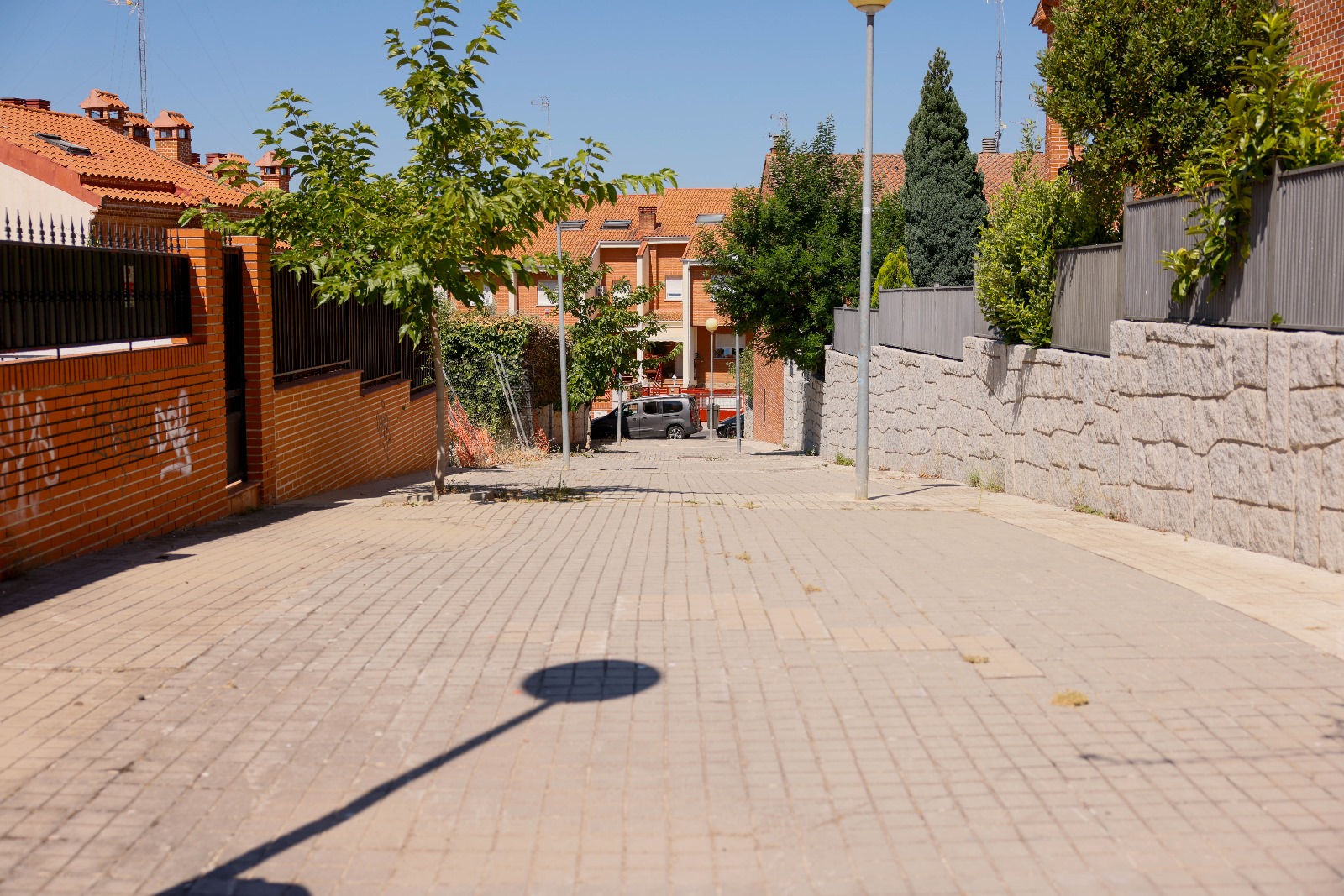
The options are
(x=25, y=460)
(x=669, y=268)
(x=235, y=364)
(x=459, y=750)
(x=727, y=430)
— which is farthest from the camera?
(x=669, y=268)

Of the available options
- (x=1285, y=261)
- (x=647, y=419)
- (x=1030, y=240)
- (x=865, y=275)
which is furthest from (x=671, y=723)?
(x=647, y=419)

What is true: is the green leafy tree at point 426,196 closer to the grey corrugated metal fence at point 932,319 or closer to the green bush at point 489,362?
the grey corrugated metal fence at point 932,319

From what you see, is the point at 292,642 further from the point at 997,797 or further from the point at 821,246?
the point at 821,246

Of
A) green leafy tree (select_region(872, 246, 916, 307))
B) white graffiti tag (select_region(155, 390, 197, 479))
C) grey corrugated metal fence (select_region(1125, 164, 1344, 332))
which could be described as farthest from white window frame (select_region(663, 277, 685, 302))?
white graffiti tag (select_region(155, 390, 197, 479))

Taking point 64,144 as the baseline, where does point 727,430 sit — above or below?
below

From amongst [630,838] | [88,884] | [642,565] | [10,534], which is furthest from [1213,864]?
[10,534]

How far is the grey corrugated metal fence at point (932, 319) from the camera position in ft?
56.0

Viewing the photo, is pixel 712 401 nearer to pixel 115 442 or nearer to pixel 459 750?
pixel 115 442

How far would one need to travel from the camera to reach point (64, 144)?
27.7 metres

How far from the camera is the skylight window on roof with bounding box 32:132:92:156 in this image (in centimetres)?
2738

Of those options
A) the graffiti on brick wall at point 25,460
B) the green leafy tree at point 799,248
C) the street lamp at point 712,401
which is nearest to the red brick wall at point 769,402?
the street lamp at point 712,401

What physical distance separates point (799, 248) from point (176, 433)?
73.0ft

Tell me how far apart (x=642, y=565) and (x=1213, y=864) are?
5149 millimetres

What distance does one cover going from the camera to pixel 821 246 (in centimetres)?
2997
